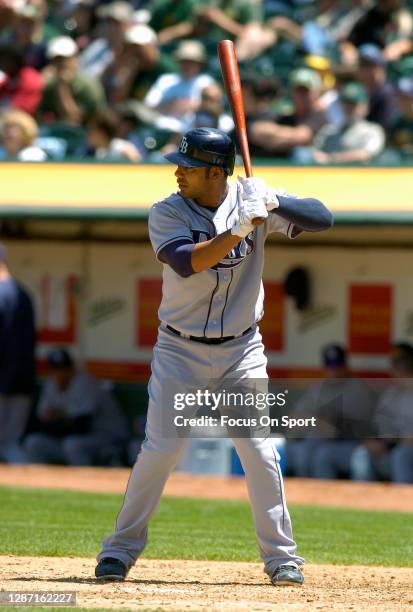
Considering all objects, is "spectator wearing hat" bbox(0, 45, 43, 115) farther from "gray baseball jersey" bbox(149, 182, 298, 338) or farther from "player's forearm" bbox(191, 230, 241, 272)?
"player's forearm" bbox(191, 230, 241, 272)

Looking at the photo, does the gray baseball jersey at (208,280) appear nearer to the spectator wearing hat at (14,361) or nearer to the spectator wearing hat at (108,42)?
the spectator wearing hat at (14,361)

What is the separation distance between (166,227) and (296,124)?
6018 millimetres

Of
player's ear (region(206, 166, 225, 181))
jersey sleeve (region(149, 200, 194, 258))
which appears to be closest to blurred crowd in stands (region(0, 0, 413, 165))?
player's ear (region(206, 166, 225, 181))

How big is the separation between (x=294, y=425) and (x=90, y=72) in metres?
4.57

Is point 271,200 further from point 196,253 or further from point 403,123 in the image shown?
point 403,123

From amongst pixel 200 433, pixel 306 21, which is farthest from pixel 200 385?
pixel 306 21

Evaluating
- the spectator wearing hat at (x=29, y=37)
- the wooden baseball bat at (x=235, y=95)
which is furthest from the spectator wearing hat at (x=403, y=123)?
the wooden baseball bat at (x=235, y=95)

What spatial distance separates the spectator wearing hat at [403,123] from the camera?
410 inches

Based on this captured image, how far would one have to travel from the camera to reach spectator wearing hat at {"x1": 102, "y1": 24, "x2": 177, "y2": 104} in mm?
12055

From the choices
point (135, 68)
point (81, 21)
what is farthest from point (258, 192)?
point (81, 21)

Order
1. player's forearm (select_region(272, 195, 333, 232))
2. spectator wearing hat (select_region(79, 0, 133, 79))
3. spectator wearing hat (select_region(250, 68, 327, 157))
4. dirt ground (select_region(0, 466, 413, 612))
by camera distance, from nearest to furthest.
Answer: dirt ground (select_region(0, 466, 413, 612)) → player's forearm (select_region(272, 195, 333, 232)) → spectator wearing hat (select_region(250, 68, 327, 157)) → spectator wearing hat (select_region(79, 0, 133, 79))

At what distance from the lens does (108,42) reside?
42.2ft

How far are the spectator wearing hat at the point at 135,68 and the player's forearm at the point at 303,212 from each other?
7314mm

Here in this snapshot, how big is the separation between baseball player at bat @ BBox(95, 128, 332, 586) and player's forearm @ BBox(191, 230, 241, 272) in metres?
0.18
